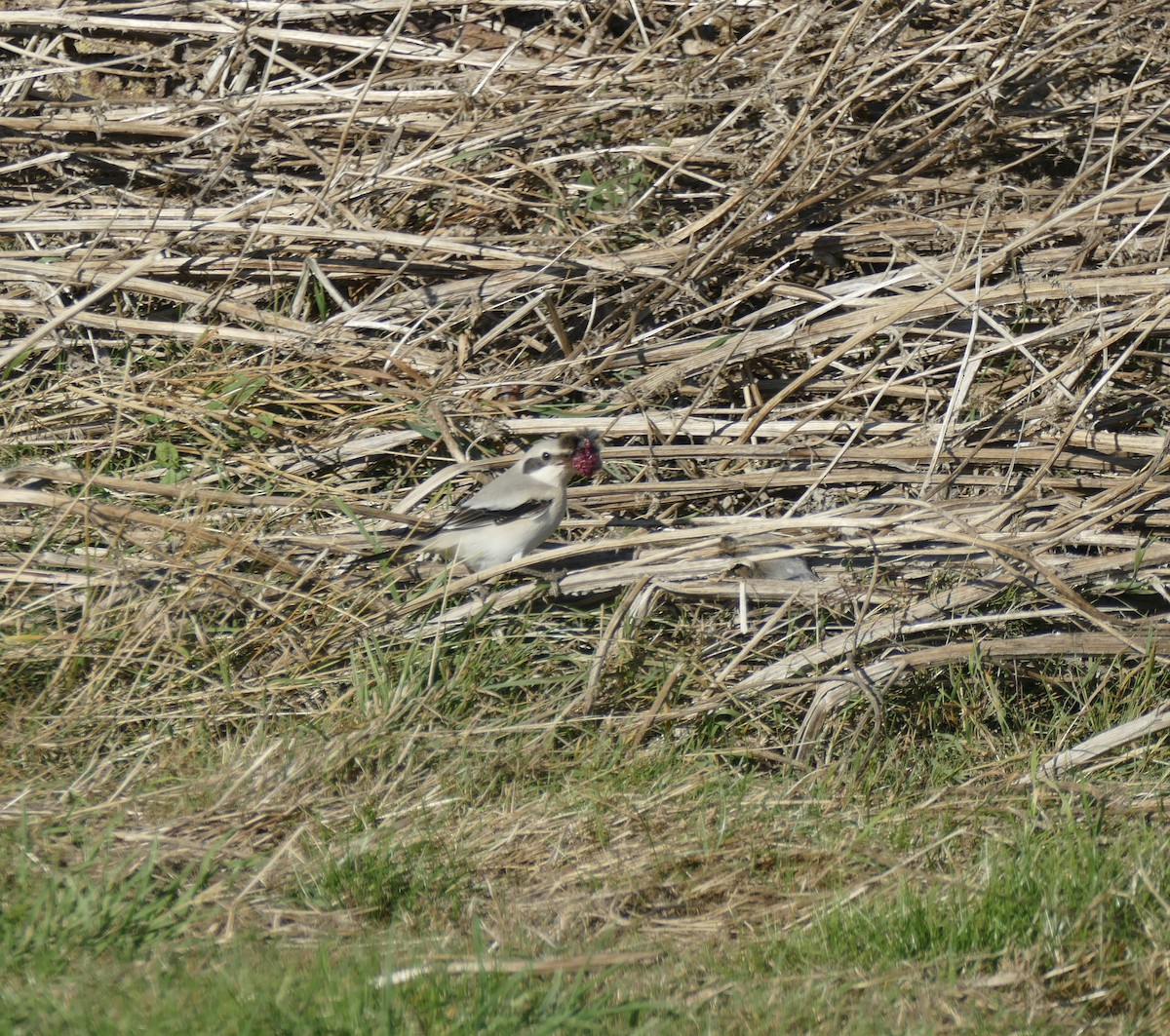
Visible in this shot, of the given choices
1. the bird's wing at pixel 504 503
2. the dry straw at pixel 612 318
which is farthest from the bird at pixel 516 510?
the dry straw at pixel 612 318

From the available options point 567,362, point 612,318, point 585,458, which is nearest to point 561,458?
point 585,458

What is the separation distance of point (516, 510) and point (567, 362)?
920mm

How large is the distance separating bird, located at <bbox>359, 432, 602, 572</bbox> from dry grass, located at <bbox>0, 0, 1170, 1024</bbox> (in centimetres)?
18

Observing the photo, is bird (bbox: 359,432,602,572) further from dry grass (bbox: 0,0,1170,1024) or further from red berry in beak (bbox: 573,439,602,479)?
dry grass (bbox: 0,0,1170,1024)

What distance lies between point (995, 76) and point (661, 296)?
1.64 metres

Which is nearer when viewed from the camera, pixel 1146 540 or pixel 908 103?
pixel 1146 540

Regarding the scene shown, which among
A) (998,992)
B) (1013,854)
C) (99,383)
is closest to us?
(998,992)

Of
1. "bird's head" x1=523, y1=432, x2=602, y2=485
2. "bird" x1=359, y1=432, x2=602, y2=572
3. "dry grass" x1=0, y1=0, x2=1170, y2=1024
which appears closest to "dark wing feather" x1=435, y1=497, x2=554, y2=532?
"bird" x1=359, y1=432, x2=602, y2=572

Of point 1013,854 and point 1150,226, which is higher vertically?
point 1150,226

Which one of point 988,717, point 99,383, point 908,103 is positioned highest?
point 908,103

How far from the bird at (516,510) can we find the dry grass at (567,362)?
0.18m

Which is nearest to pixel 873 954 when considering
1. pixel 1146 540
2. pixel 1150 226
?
pixel 1146 540

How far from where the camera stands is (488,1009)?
2793 millimetres

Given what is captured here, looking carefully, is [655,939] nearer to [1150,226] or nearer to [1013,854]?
[1013,854]
